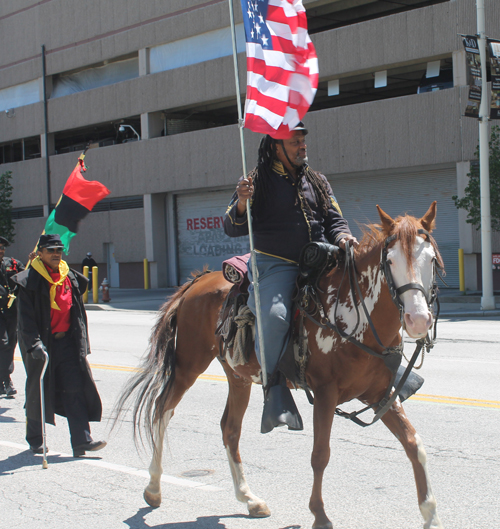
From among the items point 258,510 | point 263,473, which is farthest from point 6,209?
point 258,510

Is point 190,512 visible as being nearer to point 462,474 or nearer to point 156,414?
point 156,414

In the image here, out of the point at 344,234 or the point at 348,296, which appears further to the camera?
the point at 344,234

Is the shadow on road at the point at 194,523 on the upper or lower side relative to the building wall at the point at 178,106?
lower

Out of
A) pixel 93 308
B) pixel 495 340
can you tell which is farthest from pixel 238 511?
pixel 93 308

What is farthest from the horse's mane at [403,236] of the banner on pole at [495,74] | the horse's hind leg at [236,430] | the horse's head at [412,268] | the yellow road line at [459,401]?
the banner on pole at [495,74]

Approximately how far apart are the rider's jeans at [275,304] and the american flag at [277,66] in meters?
0.91

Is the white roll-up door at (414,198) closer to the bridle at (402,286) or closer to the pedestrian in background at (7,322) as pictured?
the pedestrian in background at (7,322)

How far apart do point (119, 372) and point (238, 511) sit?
6131 millimetres

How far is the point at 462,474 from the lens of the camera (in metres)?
5.03

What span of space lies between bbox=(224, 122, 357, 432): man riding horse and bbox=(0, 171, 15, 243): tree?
34.2m

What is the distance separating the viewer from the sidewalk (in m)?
17.6

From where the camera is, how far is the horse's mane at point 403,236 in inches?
146

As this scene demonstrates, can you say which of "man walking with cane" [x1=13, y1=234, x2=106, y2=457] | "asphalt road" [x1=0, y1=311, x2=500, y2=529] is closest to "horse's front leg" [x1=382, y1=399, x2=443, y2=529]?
"asphalt road" [x1=0, y1=311, x2=500, y2=529]

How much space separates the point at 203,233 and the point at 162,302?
6.73 metres
